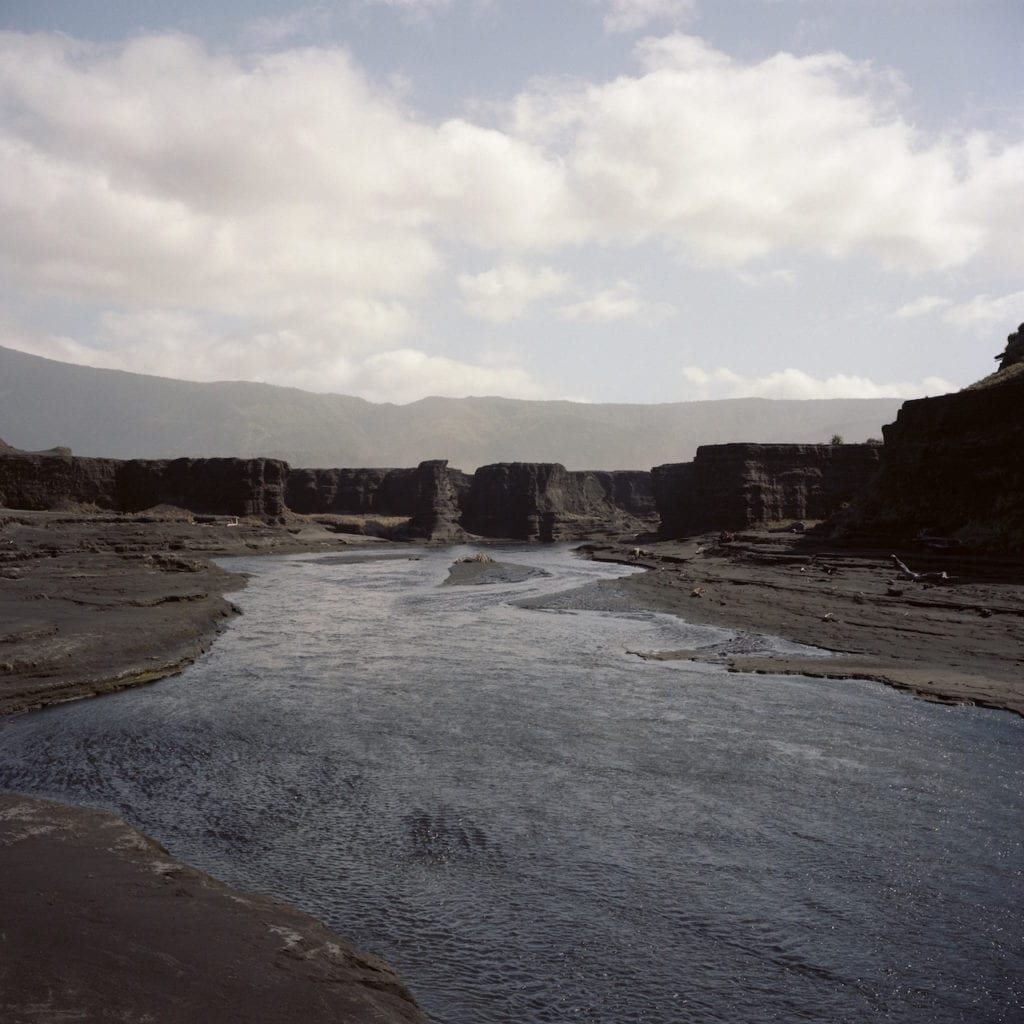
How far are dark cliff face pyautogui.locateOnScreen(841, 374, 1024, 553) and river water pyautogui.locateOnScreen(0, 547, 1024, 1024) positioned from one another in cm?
2887

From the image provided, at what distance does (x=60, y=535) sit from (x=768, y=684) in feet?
198

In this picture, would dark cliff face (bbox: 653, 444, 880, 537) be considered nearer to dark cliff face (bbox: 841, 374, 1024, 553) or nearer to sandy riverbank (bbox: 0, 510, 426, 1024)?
dark cliff face (bbox: 841, 374, 1024, 553)

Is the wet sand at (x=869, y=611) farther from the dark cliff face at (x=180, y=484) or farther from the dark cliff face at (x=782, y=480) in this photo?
the dark cliff face at (x=180, y=484)

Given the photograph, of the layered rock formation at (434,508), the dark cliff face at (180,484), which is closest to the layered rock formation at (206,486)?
the dark cliff face at (180,484)

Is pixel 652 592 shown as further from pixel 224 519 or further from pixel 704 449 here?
pixel 224 519

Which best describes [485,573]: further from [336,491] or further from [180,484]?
[336,491]

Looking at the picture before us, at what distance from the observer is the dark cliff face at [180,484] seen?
97000 millimetres

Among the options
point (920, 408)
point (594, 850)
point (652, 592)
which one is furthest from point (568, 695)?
point (920, 408)

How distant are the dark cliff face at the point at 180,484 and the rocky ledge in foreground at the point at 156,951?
95.1 metres

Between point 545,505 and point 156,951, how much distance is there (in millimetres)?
119356

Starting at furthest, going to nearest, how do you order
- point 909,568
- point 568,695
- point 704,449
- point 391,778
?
point 704,449 < point 909,568 < point 568,695 < point 391,778

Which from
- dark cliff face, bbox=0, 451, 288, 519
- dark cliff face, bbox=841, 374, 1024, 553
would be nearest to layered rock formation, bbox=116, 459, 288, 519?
dark cliff face, bbox=0, 451, 288, 519

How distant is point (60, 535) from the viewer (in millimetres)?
60406

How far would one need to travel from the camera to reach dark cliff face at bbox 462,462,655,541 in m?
125
